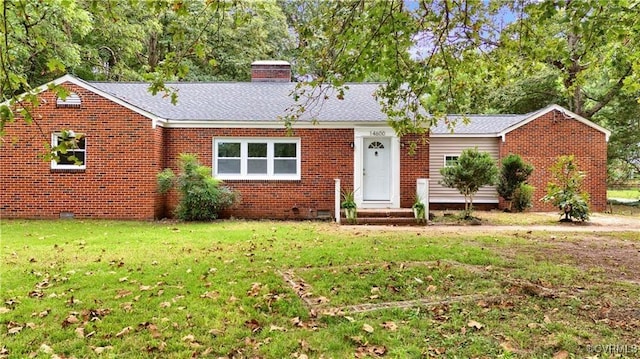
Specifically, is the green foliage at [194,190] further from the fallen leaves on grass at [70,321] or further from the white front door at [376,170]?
the fallen leaves on grass at [70,321]

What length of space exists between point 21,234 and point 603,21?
11.4 meters

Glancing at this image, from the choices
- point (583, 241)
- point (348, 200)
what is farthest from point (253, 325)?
point (348, 200)

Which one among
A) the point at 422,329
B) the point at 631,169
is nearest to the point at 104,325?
the point at 422,329

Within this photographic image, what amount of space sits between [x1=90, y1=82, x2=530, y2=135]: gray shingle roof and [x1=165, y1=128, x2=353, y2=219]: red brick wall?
478 mm

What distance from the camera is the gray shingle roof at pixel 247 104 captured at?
14039 millimetres

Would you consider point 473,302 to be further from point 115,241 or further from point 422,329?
point 115,241

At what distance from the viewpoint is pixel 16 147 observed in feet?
42.2

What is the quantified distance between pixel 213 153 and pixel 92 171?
3.57m

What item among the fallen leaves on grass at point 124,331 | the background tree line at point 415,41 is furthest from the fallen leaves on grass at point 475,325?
the background tree line at point 415,41

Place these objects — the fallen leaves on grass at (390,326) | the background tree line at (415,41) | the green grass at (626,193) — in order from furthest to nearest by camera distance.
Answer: the green grass at (626,193), the background tree line at (415,41), the fallen leaves on grass at (390,326)

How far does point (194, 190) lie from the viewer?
12.3m

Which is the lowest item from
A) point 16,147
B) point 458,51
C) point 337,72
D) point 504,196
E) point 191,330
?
point 191,330

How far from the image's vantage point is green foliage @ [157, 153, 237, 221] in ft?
40.5

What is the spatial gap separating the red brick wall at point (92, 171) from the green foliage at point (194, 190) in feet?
2.76
